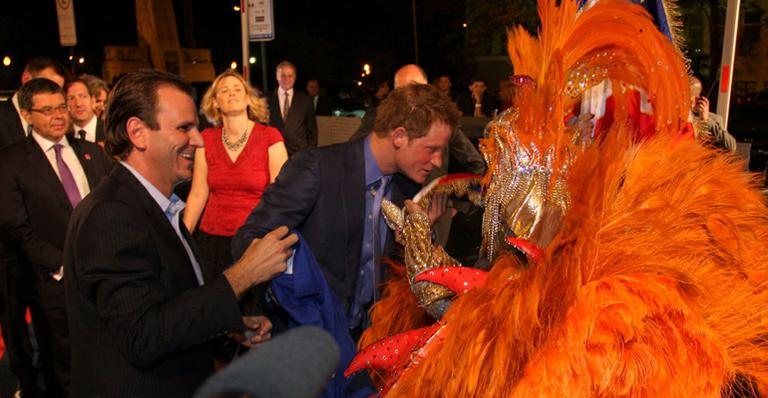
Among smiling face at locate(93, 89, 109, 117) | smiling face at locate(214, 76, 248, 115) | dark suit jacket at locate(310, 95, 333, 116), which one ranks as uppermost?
smiling face at locate(214, 76, 248, 115)

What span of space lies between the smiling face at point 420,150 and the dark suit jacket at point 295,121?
6080 millimetres

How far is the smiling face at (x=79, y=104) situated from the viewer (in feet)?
19.2

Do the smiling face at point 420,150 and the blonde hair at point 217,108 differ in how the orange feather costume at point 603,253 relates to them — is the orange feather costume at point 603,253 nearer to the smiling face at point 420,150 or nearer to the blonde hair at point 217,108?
the smiling face at point 420,150

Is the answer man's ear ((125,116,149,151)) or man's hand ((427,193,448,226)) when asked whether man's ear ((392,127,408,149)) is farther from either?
man's ear ((125,116,149,151))

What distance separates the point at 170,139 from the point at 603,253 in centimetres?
130

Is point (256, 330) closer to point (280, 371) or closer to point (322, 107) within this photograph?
point (280, 371)

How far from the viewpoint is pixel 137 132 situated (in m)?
2.16

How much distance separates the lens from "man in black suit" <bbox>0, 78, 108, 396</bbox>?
13.5ft

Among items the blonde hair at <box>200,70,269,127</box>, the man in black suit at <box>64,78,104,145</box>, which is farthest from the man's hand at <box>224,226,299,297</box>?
the man in black suit at <box>64,78,104,145</box>

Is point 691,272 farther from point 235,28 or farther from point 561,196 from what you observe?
point 235,28

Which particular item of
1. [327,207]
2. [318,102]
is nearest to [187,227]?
[327,207]

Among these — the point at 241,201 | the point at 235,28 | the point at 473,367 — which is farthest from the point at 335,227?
the point at 235,28

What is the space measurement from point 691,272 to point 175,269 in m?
1.42

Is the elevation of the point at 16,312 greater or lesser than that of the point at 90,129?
lesser
